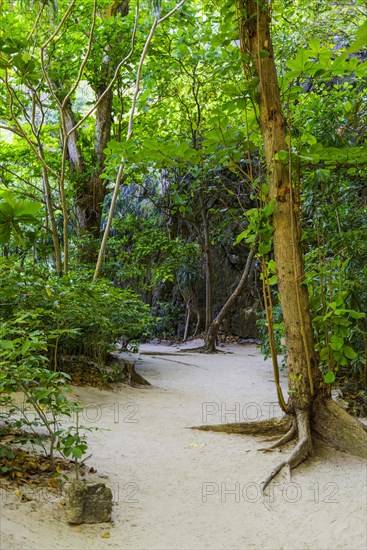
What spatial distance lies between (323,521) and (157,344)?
9690mm

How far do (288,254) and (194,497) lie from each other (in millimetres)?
1601

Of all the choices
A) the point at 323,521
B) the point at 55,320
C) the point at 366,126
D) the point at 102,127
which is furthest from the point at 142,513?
the point at 102,127

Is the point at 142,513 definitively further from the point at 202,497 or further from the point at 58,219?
the point at 58,219

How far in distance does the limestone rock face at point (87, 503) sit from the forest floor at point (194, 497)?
0.12ft

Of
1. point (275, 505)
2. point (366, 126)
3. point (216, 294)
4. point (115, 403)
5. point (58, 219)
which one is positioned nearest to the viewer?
point (275, 505)

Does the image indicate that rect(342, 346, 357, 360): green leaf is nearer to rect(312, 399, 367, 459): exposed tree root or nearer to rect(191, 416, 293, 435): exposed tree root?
rect(312, 399, 367, 459): exposed tree root

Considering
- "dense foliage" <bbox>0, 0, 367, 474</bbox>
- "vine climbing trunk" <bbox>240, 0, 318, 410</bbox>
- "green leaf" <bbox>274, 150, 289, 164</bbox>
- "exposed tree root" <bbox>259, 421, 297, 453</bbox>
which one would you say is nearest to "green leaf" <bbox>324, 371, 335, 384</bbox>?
"dense foliage" <bbox>0, 0, 367, 474</bbox>

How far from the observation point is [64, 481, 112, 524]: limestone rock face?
89.3 inches

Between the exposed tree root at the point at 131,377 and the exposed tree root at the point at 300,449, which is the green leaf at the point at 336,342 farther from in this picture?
the exposed tree root at the point at 131,377

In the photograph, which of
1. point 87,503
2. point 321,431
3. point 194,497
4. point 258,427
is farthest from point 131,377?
point 87,503

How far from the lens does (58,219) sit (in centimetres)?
1189

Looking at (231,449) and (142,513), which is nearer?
(142,513)

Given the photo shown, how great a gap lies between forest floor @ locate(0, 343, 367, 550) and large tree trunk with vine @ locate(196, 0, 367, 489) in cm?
27

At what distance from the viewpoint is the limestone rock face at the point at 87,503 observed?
2268 mm
